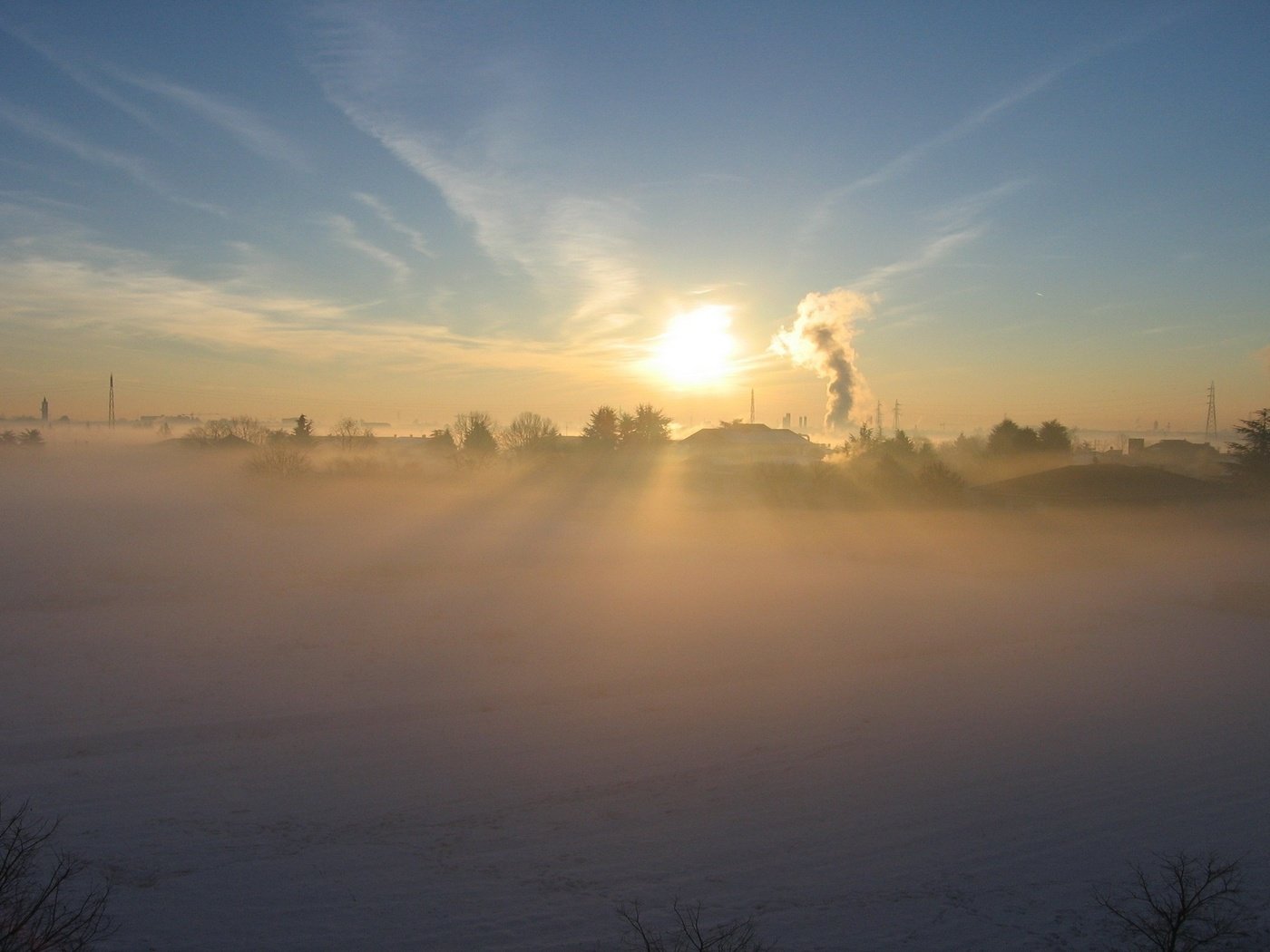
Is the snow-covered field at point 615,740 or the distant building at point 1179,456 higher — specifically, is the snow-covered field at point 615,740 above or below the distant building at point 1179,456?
below

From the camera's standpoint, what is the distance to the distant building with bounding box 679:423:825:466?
184 feet

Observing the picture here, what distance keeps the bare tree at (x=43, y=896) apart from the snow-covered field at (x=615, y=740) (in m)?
0.28

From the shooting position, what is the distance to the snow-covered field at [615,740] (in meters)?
7.42

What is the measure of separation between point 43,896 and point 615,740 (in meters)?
8.32

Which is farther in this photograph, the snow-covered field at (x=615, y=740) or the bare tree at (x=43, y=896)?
the snow-covered field at (x=615, y=740)

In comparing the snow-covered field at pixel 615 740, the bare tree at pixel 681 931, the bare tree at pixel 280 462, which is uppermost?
the bare tree at pixel 280 462

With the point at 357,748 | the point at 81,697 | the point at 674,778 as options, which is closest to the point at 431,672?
the point at 357,748

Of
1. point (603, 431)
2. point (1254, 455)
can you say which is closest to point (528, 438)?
point (603, 431)

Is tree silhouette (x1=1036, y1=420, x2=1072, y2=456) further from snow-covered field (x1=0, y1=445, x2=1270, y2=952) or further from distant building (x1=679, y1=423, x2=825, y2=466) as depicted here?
snow-covered field (x1=0, y1=445, x2=1270, y2=952)

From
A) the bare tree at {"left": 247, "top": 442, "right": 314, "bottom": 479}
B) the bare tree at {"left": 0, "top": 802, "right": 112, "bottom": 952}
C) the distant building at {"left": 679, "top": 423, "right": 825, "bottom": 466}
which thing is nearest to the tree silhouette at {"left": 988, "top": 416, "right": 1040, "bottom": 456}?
the distant building at {"left": 679, "top": 423, "right": 825, "bottom": 466}

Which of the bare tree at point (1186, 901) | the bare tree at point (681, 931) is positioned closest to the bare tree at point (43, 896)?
the bare tree at point (681, 931)

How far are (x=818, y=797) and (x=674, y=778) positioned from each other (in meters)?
1.78

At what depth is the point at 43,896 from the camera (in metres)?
4.14

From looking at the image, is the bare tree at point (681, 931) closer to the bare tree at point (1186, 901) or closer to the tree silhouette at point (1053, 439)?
the bare tree at point (1186, 901)
